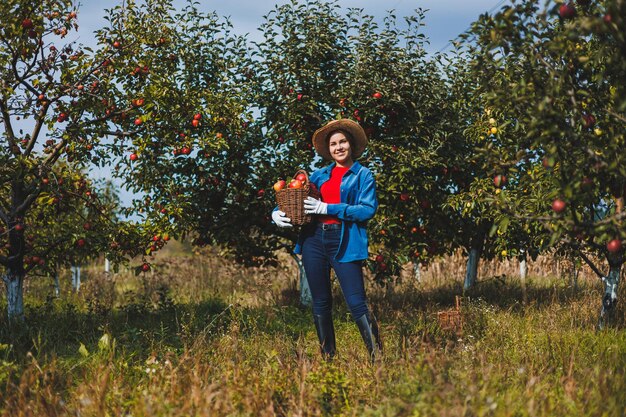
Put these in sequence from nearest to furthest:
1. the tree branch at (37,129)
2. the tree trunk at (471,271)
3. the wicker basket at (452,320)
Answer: the wicker basket at (452,320), the tree branch at (37,129), the tree trunk at (471,271)

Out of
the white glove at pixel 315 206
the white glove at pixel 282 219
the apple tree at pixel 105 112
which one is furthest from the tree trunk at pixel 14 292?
the white glove at pixel 315 206

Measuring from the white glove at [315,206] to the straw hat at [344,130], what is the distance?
0.72m

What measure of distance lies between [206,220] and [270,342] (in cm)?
308

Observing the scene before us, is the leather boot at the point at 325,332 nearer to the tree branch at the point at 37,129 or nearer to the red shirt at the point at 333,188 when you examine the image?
the red shirt at the point at 333,188

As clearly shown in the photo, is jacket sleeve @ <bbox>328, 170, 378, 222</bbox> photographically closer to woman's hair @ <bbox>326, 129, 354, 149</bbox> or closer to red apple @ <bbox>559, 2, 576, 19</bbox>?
woman's hair @ <bbox>326, 129, 354, 149</bbox>

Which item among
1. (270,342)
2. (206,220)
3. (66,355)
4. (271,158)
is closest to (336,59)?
(271,158)

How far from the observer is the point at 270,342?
214 inches

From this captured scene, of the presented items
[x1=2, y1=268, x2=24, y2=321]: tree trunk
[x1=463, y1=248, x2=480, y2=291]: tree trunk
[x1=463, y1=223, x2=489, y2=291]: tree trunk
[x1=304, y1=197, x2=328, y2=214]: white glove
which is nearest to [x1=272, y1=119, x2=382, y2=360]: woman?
[x1=304, y1=197, x2=328, y2=214]: white glove

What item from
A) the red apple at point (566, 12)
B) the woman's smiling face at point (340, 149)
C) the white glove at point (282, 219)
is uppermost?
the red apple at point (566, 12)

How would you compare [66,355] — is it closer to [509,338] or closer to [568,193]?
[509,338]

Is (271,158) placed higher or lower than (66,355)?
higher

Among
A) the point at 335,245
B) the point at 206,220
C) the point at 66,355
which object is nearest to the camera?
the point at 335,245

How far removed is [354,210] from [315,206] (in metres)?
0.30

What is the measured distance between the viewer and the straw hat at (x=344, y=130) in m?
5.29
